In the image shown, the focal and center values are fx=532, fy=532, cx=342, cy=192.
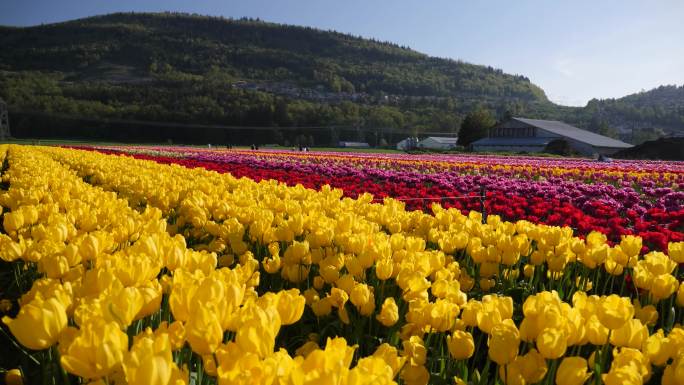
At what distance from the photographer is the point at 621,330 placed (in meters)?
1.70

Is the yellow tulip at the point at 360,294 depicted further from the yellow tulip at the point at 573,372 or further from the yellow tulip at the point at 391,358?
the yellow tulip at the point at 573,372

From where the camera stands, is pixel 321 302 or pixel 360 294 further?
pixel 321 302

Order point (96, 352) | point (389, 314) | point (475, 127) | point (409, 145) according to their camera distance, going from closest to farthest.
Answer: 1. point (96, 352)
2. point (389, 314)
3. point (409, 145)
4. point (475, 127)

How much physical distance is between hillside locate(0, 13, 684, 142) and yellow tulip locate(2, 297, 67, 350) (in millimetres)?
87149

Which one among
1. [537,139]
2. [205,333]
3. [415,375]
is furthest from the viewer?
[537,139]

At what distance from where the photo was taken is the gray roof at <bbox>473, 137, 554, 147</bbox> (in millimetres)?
61991

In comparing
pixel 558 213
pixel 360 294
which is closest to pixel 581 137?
pixel 558 213

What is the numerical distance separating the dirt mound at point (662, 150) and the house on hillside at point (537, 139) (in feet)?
24.4

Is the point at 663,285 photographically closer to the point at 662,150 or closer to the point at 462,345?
the point at 462,345

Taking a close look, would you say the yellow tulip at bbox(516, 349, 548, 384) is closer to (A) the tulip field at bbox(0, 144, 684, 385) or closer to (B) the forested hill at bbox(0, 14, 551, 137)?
(A) the tulip field at bbox(0, 144, 684, 385)

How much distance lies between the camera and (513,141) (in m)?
64.2

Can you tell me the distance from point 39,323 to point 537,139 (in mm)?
67116

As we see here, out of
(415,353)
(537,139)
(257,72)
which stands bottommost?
(415,353)

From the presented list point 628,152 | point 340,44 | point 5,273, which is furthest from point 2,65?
point 5,273
